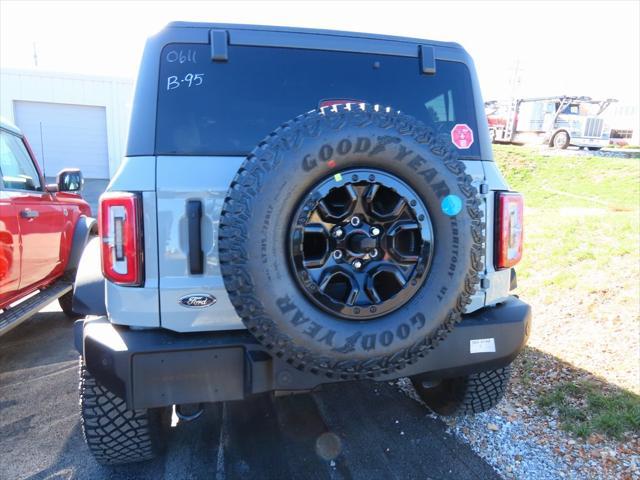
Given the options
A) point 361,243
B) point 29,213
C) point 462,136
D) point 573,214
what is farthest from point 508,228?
point 573,214

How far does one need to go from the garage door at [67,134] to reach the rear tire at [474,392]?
1477 centimetres

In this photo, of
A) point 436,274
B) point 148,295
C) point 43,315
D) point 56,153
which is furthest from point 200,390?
point 56,153

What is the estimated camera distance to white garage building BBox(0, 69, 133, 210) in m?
14.1

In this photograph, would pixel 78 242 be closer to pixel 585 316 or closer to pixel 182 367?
pixel 182 367

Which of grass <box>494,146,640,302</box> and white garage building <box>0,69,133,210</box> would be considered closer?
grass <box>494,146,640,302</box>

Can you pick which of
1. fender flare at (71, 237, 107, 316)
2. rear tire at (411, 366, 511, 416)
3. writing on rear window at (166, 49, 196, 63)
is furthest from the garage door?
rear tire at (411, 366, 511, 416)

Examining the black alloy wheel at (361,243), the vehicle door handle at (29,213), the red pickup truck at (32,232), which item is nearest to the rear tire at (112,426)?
the black alloy wheel at (361,243)

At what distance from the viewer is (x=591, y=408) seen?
2840mm

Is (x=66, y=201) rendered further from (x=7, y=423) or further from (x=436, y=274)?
(x=436, y=274)

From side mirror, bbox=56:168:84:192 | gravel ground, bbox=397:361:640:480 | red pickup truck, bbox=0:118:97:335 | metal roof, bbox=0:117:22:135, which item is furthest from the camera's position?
side mirror, bbox=56:168:84:192

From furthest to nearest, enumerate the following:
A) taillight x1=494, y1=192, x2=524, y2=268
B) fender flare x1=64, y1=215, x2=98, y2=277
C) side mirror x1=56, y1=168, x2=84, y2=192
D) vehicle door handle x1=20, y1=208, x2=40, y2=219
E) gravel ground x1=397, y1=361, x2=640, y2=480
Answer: fender flare x1=64, y1=215, x2=98, y2=277
side mirror x1=56, y1=168, x2=84, y2=192
vehicle door handle x1=20, y1=208, x2=40, y2=219
gravel ground x1=397, y1=361, x2=640, y2=480
taillight x1=494, y1=192, x2=524, y2=268

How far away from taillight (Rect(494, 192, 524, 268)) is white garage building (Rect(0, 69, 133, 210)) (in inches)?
548

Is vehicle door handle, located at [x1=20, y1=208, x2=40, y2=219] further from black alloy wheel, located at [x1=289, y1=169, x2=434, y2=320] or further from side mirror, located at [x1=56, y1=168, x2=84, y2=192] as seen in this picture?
black alloy wheel, located at [x1=289, y1=169, x2=434, y2=320]

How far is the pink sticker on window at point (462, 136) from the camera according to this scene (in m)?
2.32
